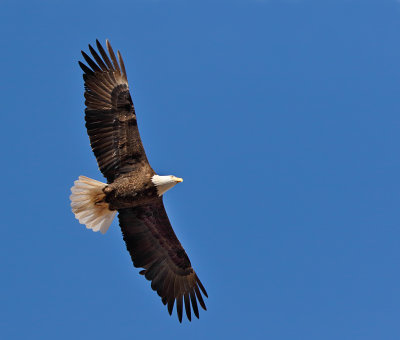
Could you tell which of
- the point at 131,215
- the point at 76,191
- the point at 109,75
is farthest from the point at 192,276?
the point at 109,75

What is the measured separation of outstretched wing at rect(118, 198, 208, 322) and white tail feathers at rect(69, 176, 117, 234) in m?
0.45

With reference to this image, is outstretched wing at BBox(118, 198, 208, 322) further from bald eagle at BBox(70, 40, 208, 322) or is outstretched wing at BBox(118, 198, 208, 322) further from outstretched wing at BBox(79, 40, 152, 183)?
outstretched wing at BBox(79, 40, 152, 183)

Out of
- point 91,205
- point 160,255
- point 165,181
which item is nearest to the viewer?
point 165,181

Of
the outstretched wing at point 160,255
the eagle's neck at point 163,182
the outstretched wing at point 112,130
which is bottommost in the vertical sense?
the outstretched wing at point 160,255

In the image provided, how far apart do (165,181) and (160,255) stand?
5.81ft

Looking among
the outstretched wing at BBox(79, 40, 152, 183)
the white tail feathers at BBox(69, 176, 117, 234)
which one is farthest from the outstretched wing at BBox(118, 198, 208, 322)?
the outstretched wing at BBox(79, 40, 152, 183)

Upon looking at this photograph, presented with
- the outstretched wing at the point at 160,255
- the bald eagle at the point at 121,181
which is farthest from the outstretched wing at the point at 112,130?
Result: the outstretched wing at the point at 160,255

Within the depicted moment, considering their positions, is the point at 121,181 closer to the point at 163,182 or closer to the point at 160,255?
the point at 163,182

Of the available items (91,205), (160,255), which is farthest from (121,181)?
(160,255)

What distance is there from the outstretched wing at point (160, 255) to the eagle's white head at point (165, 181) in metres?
0.63

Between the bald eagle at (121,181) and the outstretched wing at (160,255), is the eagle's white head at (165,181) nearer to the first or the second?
the bald eagle at (121,181)

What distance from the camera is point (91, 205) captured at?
562 inches

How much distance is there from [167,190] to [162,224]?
1014 mm

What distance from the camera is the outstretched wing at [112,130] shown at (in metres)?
14.1
